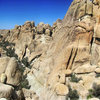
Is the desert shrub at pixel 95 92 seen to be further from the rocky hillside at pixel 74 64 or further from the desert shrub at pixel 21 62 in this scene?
the desert shrub at pixel 21 62

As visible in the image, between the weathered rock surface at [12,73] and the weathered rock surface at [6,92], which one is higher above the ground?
the weathered rock surface at [12,73]

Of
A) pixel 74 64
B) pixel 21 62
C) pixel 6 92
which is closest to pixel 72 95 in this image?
pixel 74 64

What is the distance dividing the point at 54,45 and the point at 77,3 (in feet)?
27.0

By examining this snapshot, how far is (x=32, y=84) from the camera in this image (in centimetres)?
2253

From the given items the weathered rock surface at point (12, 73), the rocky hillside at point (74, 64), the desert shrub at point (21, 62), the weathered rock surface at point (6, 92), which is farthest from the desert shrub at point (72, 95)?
the weathered rock surface at point (6, 92)

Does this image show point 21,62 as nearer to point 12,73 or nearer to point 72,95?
point 72,95

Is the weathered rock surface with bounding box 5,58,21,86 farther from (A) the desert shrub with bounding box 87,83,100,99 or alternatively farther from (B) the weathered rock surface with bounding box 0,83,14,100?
(A) the desert shrub with bounding box 87,83,100,99

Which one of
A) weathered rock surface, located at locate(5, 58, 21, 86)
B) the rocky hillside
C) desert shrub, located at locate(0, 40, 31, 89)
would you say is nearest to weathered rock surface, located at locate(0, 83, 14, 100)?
weathered rock surface, located at locate(5, 58, 21, 86)

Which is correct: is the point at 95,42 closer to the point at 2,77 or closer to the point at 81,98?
the point at 81,98

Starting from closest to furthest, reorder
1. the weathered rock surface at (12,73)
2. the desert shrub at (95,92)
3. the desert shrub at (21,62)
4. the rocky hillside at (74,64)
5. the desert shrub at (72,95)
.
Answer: the weathered rock surface at (12,73) < the desert shrub at (95,92) < the desert shrub at (72,95) < the rocky hillside at (74,64) < the desert shrub at (21,62)

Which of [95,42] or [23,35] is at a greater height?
[23,35]

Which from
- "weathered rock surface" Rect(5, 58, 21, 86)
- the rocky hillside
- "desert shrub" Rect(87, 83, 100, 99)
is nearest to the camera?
"weathered rock surface" Rect(5, 58, 21, 86)

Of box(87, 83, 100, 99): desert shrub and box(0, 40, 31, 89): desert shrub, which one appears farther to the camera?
box(0, 40, 31, 89): desert shrub

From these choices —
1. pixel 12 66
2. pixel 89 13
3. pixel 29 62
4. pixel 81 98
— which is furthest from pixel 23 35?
pixel 12 66
